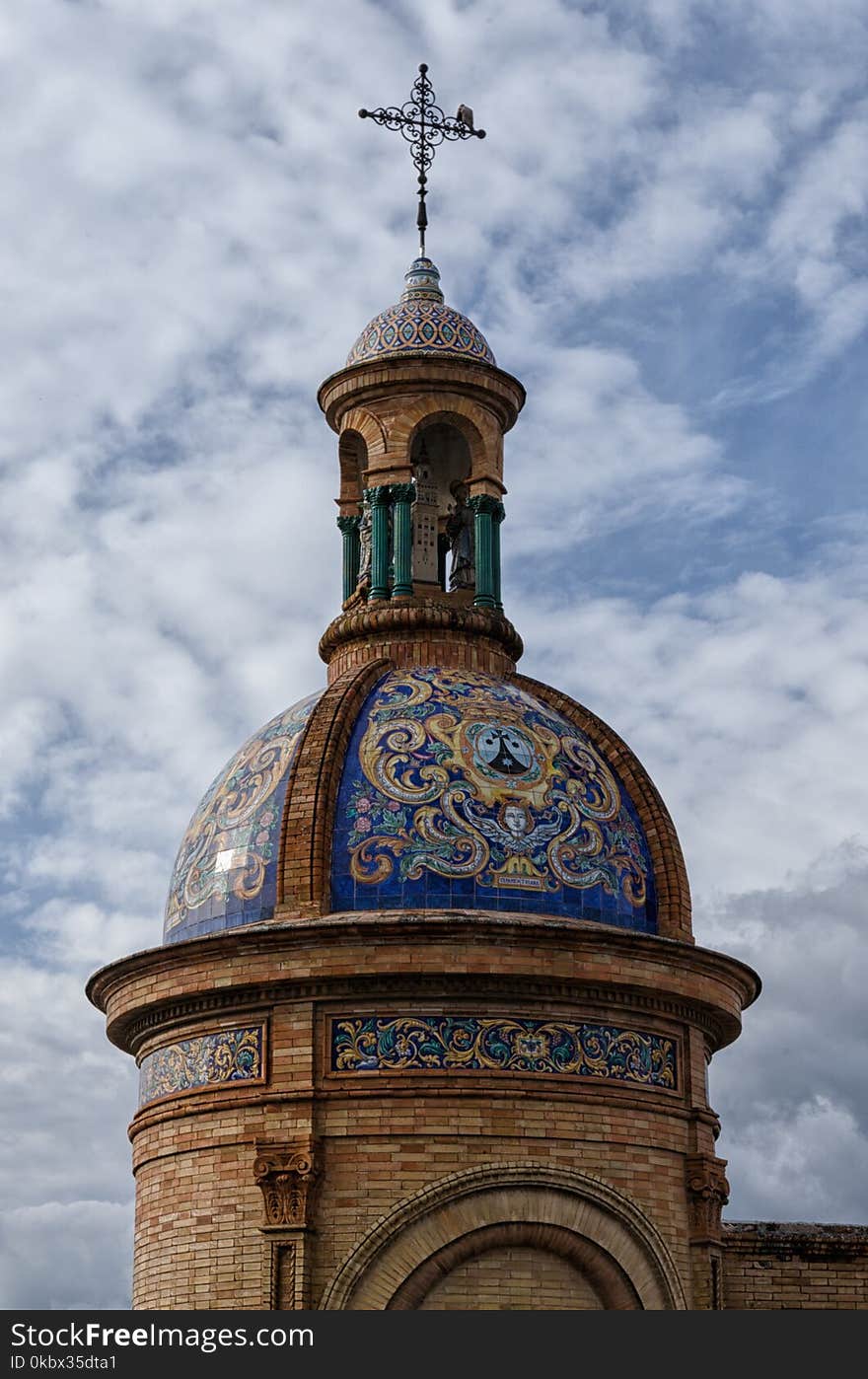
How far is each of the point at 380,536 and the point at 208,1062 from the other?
6881mm

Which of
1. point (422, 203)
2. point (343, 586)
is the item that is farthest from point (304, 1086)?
point (422, 203)

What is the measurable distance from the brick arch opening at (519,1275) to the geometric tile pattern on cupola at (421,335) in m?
10.4

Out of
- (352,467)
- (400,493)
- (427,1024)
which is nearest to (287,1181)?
(427,1024)

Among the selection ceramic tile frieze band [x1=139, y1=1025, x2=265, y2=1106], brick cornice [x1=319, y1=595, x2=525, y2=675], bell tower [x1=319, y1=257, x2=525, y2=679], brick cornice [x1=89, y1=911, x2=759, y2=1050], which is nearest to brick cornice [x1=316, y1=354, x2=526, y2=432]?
bell tower [x1=319, y1=257, x2=525, y2=679]

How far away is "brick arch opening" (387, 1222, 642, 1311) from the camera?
2281 cm

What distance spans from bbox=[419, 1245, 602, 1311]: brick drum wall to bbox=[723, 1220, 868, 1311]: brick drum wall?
2.19m

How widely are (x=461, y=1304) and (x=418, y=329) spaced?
451 inches

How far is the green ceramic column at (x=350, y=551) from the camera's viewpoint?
28859 millimetres

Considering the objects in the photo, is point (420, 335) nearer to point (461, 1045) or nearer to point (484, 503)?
point (484, 503)

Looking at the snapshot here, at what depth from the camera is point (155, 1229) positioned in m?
24.2

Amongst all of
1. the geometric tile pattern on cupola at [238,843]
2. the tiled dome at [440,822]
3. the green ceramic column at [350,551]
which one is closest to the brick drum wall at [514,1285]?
the tiled dome at [440,822]

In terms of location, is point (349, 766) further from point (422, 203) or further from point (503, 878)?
point (422, 203)

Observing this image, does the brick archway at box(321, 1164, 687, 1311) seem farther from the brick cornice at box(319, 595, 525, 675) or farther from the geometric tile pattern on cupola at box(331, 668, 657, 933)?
the brick cornice at box(319, 595, 525, 675)

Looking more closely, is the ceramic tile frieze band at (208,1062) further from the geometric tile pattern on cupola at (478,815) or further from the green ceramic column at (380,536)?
the green ceramic column at (380,536)
